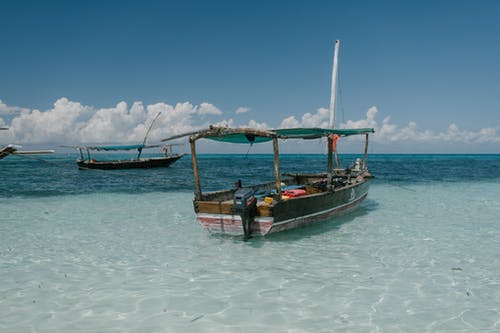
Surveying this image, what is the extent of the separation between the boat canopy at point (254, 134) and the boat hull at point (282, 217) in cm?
216

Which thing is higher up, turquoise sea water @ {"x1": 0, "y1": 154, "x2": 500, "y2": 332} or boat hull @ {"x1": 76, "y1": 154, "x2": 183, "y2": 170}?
boat hull @ {"x1": 76, "y1": 154, "x2": 183, "y2": 170}

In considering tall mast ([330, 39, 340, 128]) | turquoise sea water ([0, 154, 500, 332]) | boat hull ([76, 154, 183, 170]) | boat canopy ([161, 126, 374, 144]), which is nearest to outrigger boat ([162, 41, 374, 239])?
boat canopy ([161, 126, 374, 144])

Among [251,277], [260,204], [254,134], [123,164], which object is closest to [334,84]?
[254,134]

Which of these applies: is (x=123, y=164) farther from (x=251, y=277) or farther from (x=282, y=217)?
(x=251, y=277)

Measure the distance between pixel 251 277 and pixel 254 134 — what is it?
4.35 metres

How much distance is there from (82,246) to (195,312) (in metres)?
6.04

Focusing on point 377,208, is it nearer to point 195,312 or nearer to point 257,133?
point 257,133

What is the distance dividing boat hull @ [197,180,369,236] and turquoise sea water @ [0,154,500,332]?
388 mm

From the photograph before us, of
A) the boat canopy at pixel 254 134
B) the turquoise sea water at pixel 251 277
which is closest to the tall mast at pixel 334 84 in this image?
the boat canopy at pixel 254 134

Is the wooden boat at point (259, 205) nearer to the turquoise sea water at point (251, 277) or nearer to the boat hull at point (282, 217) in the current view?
the boat hull at point (282, 217)

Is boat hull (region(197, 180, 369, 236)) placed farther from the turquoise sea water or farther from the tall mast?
the tall mast

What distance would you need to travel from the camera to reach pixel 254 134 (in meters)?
10.6

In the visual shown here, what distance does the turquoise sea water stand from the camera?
606 centimetres

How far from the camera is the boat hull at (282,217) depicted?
1042 cm
